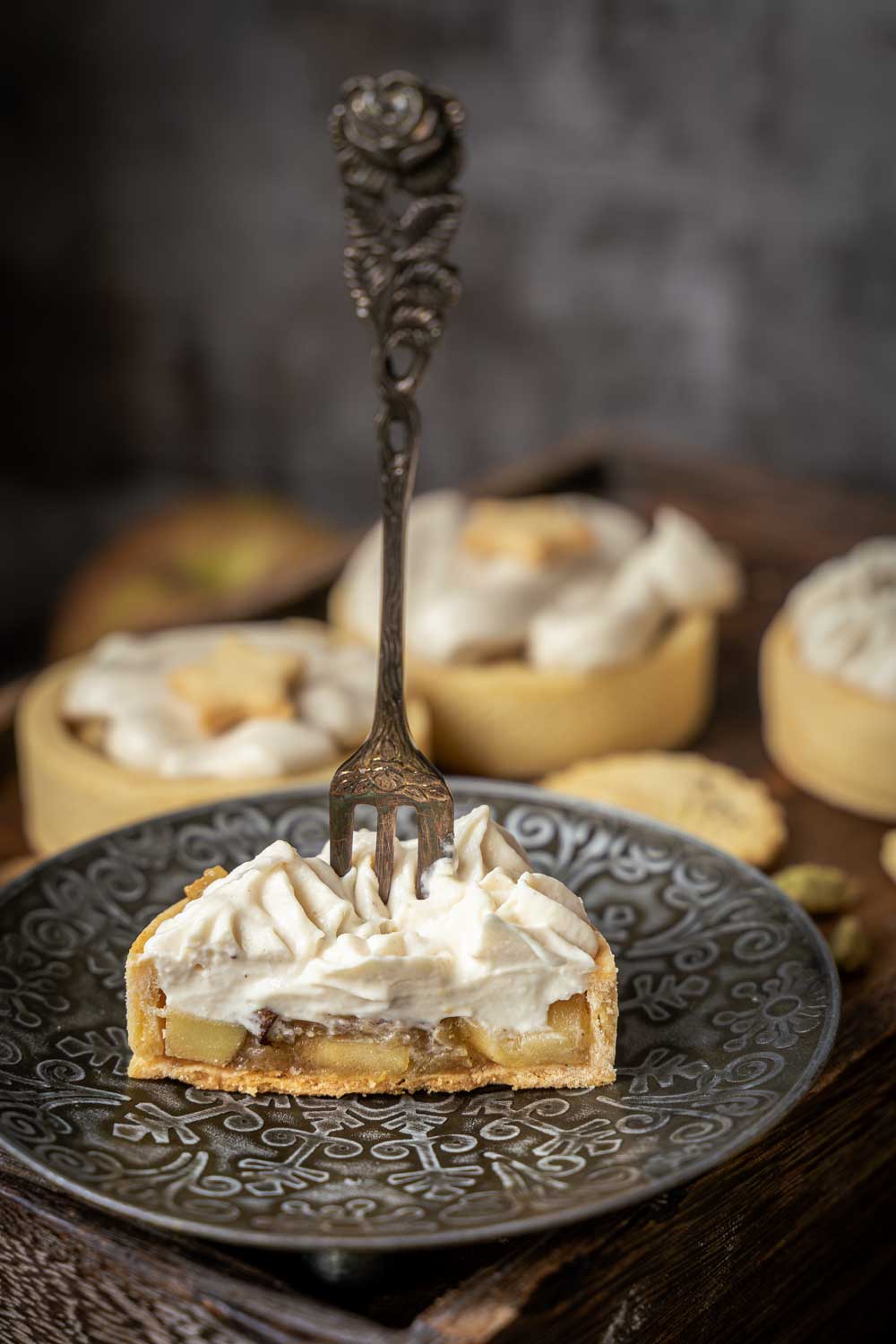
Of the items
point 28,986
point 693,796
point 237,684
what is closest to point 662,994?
point 28,986

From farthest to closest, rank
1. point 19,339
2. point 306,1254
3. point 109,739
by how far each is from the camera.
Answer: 1. point 19,339
2. point 109,739
3. point 306,1254

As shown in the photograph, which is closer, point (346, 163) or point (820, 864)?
point (346, 163)

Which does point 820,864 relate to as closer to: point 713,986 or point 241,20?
point 713,986

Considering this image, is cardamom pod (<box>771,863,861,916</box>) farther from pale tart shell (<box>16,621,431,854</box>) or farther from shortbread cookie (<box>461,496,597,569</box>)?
shortbread cookie (<box>461,496,597,569</box>)

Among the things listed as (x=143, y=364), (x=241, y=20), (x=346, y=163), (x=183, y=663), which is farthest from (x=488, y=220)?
(x=346, y=163)

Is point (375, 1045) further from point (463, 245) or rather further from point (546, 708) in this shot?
point (463, 245)

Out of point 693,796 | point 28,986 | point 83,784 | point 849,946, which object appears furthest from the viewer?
point 693,796
